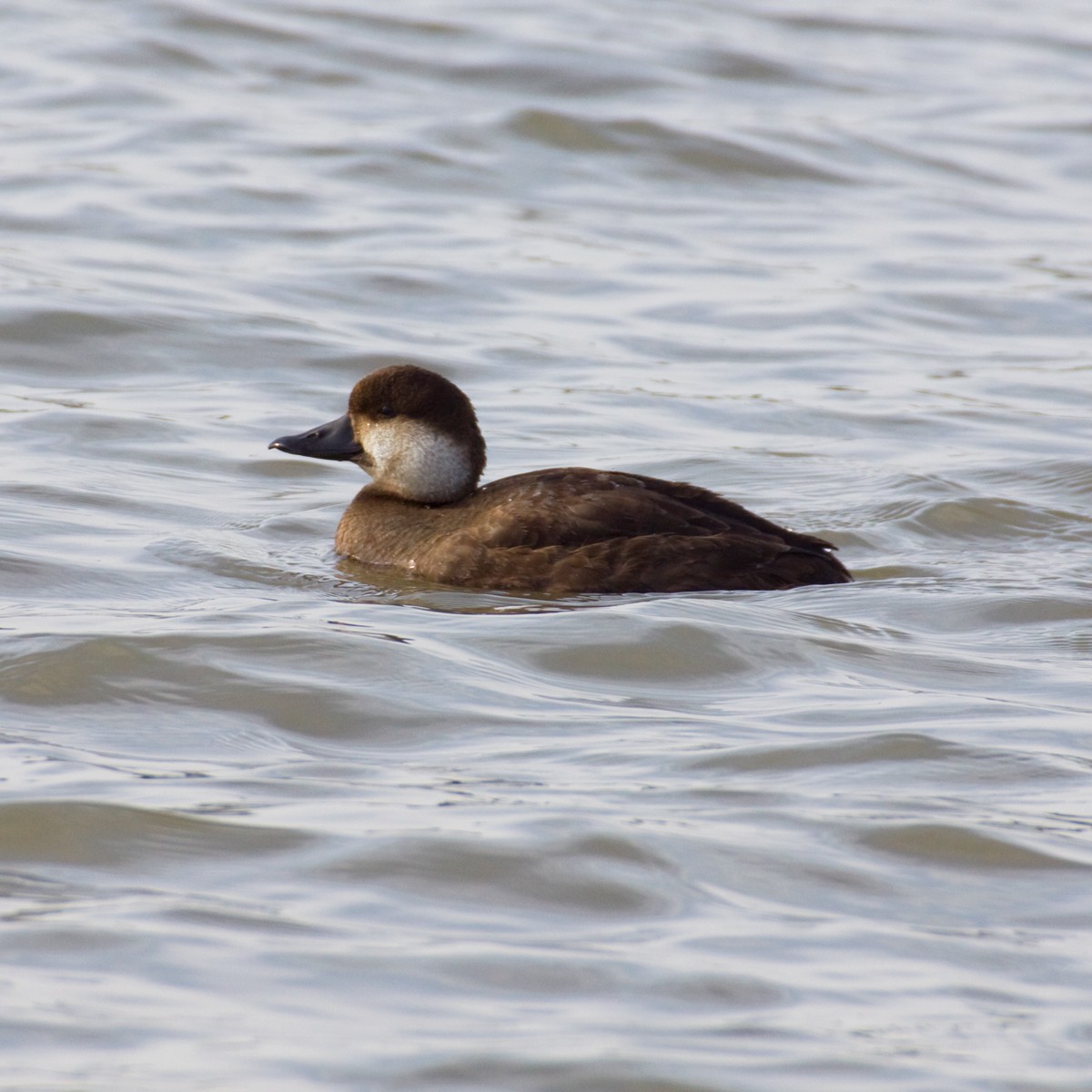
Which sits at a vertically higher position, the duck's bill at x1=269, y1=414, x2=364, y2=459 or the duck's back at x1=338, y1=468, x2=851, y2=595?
the duck's bill at x1=269, y1=414, x2=364, y2=459

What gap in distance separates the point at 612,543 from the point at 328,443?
140 centimetres

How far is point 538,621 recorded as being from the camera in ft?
22.2

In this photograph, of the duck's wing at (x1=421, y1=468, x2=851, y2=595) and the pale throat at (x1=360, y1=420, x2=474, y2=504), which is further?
the pale throat at (x1=360, y1=420, x2=474, y2=504)

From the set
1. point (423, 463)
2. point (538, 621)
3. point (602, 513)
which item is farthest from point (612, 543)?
point (423, 463)

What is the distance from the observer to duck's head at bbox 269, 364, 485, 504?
25.7ft

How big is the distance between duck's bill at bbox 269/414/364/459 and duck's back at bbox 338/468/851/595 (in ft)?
2.31

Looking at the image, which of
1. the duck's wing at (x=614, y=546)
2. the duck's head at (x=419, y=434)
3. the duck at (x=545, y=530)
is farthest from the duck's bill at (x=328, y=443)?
the duck's wing at (x=614, y=546)

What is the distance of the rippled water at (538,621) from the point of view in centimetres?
401

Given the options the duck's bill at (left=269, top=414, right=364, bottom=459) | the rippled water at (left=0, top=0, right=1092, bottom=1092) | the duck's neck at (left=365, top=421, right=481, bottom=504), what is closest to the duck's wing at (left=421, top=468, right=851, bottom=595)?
the rippled water at (left=0, top=0, right=1092, bottom=1092)

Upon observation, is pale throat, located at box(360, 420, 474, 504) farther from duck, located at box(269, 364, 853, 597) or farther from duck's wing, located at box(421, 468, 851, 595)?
duck's wing, located at box(421, 468, 851, 595)

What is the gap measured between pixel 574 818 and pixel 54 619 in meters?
2.39

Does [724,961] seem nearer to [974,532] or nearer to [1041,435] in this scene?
[974,532]

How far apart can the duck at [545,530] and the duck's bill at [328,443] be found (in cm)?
19

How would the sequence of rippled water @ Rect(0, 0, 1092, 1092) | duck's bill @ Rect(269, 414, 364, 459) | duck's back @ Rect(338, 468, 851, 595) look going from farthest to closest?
duck's bill @ Rect(269, 414, 364, 459) → duck's back @ Rect(338, 468, 851, 595) → rippled water @ Rect(0, 0, 1092, 1092)
